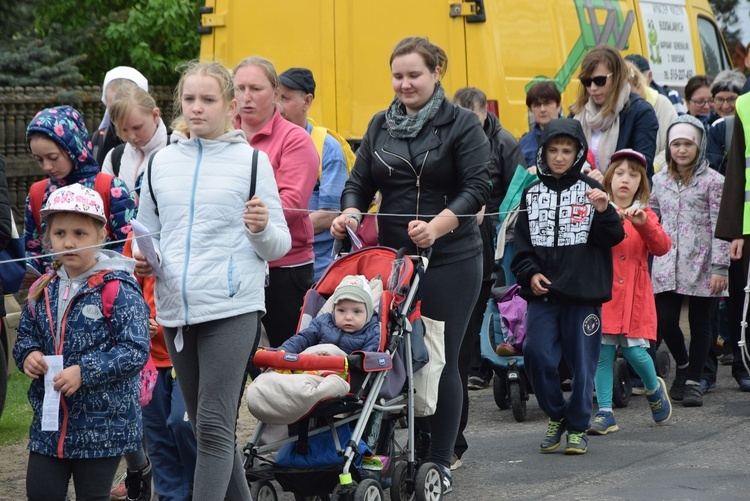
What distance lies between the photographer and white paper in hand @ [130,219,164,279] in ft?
16.0

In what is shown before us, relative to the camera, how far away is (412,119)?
19.6 feet

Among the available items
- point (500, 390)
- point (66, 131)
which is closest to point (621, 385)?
point (500, 390)

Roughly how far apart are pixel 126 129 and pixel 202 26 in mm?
4167

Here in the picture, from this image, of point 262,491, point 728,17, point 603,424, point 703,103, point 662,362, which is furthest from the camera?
point 728,17

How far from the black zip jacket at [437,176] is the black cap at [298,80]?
1056mm

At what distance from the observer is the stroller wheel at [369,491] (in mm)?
5347

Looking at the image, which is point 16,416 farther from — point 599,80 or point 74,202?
point 599,80

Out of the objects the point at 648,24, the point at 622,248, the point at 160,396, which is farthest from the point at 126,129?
the point at 648,24

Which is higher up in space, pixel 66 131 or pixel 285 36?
pixel 285 36

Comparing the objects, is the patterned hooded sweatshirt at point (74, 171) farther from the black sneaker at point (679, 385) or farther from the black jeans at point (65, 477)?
the black sneaker at point (679, 385)

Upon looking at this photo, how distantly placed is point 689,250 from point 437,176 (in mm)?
3355

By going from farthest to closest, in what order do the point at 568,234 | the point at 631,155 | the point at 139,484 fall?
the point at 631,155 → the point at 568,234 → the point at 139,484

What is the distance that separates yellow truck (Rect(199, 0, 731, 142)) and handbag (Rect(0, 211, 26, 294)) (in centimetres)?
374

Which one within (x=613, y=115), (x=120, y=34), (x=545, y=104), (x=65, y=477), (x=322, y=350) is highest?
(x=120, y=34)
